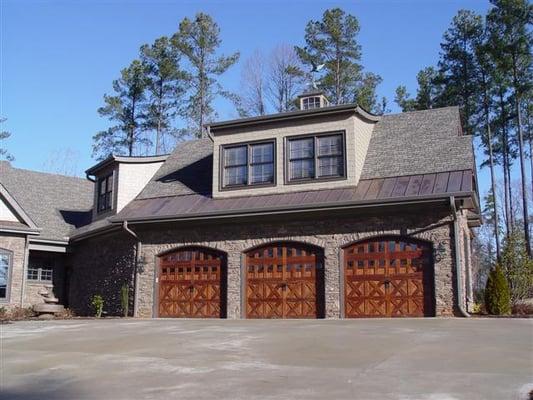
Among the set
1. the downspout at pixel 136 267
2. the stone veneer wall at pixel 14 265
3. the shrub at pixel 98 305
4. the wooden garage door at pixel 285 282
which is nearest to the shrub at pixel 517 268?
the wooden garage door at pixel 285 282

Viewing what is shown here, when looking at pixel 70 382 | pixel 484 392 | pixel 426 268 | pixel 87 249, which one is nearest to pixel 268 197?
pixel 426 268

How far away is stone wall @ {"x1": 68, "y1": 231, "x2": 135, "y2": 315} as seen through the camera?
20.6 meters

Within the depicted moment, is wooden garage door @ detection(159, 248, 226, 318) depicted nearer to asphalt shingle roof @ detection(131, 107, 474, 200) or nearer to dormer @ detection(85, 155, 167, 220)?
asphalt shingle roof @ detection(131, 107, 474, 200)

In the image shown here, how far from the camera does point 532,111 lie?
107 ft

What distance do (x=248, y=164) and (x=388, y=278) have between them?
6.06m

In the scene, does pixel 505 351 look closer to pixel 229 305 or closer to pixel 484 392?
pixel 484 392

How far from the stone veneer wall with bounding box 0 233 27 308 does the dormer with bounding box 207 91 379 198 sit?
26.9 ft

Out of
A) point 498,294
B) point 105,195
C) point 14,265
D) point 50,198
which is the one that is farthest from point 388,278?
point 50,198

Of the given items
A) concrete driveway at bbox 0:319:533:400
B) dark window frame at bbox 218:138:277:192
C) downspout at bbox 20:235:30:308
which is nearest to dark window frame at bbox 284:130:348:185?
dark window frame at bbox 218:138:277:192

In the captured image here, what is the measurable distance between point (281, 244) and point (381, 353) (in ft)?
28.6

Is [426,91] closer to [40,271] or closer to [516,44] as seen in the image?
[516,44]

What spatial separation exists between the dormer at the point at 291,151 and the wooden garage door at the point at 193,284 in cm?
226

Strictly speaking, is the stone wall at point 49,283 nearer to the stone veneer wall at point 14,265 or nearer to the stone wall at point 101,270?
the stone wall at point 101,270

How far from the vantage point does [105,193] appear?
23453 millimetres
